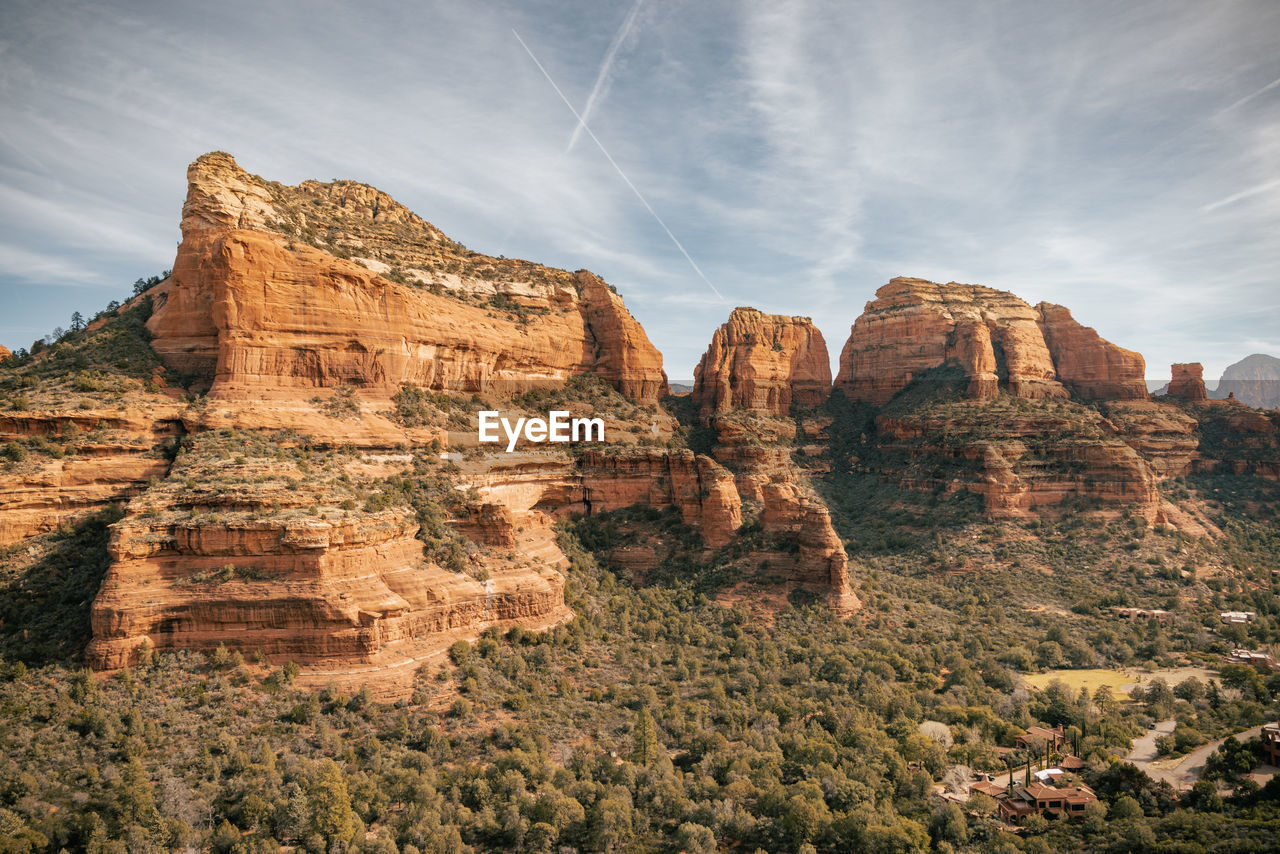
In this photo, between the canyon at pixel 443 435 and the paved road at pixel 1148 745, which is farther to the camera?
the paved road at pixel 1148 745

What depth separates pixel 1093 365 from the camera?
80.5 meters

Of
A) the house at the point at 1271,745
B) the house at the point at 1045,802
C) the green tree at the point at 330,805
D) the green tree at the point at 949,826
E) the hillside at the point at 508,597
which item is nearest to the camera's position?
the green tree at the point at 330,805

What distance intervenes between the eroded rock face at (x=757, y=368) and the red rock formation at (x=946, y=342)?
26.1ft

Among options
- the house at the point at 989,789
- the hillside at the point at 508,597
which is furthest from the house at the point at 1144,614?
the house at the point at 989,789

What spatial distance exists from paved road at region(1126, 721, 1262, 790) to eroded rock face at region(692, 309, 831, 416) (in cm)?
4689

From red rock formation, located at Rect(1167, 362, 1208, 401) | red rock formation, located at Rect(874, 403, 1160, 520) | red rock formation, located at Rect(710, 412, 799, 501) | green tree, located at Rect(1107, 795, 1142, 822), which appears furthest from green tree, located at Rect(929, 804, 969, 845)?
red rock formation, located at Rect(1167, 362, 1208, 401)

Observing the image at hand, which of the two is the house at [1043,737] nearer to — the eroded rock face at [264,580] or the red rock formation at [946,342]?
the eroded rock face at [264,580]

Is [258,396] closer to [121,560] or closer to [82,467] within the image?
[82,467]

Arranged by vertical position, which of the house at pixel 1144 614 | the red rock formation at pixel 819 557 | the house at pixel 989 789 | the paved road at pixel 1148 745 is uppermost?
the red rock formation at pixel 819 557

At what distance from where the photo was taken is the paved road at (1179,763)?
3055 cm

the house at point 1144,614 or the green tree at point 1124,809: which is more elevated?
the house at point 1144,614

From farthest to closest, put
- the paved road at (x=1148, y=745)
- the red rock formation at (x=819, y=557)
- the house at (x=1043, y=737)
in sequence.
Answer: the red rock formation at (x=819, y=557) → the house at (x=1043, y=737) → the paved road at (x=1148, y=745)

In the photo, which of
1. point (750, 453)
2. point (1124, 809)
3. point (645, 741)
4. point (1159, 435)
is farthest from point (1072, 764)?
point (1159, 435)

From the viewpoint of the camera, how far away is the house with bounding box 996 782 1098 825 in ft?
92.1
